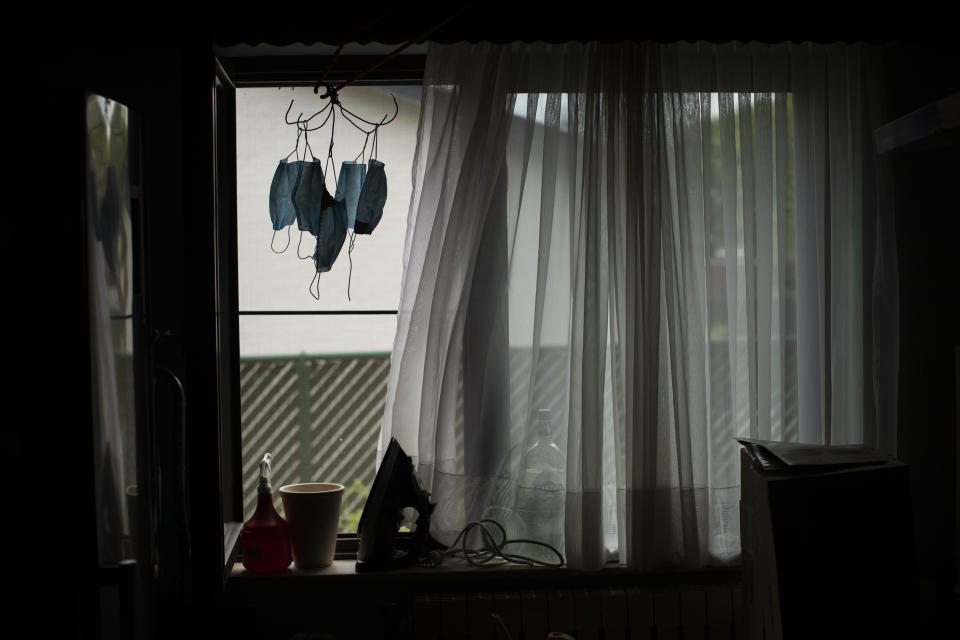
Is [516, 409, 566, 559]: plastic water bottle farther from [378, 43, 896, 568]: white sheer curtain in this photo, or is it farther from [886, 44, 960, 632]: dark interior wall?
[886, 44, 960, 632]: dark interior wall

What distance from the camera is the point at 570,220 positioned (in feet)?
5.65

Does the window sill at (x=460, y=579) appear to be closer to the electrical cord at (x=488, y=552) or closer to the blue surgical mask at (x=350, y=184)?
the electrical cord at (x=488, y=552)

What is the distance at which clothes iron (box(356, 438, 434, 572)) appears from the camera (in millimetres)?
1639

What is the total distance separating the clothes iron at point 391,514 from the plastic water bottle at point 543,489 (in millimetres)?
228

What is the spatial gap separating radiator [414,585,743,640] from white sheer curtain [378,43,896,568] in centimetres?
8

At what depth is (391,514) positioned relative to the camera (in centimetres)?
166

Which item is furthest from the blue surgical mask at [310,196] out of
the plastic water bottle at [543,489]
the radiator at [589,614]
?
the radiator at [589,614]

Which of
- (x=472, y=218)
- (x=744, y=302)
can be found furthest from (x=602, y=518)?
(x=472, y=218)

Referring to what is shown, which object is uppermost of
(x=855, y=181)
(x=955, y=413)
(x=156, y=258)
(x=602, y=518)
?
(x=855, y=181)

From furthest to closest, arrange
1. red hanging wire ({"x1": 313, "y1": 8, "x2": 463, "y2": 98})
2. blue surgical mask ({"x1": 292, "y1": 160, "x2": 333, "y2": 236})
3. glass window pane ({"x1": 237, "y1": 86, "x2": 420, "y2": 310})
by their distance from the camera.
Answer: glass window pane ({"x1": 237, "y1": 86, "x2": 420, "y2": 310}) → blue surgical mask ({"x1": 292, "y1": 160, "x2": 333, "y2": 236}) → red hanging wire ({"x1": 313, "y1": 8, "x2": 463, "y2": 98})

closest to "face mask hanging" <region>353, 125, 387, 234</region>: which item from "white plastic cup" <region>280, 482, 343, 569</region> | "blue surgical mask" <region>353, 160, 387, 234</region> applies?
"blue surgical mask" <region>353, 160, 387, 234</region>

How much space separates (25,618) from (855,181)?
1.80 metres

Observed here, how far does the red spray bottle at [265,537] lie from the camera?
1.70m

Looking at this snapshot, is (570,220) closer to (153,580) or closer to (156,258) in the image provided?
(156,258)
